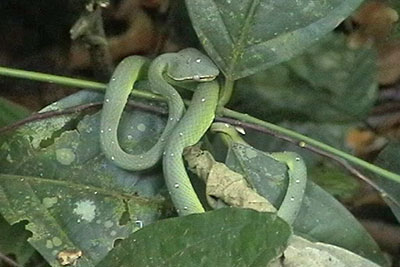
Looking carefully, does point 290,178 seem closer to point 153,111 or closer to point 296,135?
point 296,135

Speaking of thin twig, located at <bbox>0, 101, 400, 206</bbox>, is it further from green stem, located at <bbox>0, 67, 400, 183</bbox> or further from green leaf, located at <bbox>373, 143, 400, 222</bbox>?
green leaf, located at <bbox>373, 143, 400, 222</bbox>

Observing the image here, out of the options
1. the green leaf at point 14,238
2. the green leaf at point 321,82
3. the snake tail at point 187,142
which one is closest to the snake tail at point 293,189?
the snake tail at point 187,142

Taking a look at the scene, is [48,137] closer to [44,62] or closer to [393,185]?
[393,185]

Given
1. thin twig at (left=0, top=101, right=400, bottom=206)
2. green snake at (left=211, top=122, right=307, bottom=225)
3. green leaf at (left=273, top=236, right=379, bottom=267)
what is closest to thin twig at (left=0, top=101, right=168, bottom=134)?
thin twig at (left=0, top=101, right=400, bottom=206)

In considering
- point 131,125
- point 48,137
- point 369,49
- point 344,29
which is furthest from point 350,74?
point 48,137

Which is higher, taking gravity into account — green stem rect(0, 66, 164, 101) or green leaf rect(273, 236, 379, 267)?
green stem rect(0, 66, 164, 101)

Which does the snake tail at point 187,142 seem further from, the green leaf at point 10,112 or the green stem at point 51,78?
the green leaf at point 10,112
